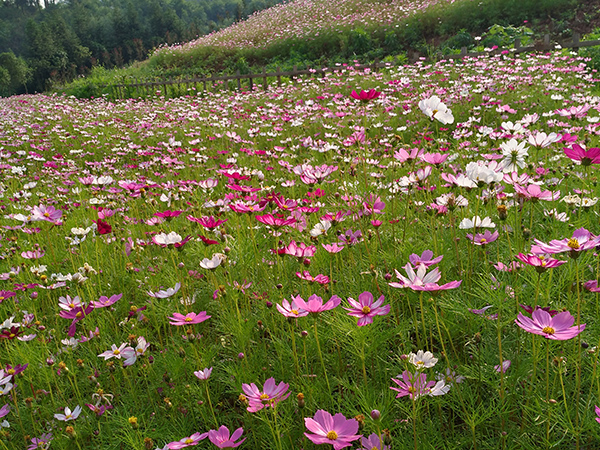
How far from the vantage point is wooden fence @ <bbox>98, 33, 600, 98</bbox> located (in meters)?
7.52

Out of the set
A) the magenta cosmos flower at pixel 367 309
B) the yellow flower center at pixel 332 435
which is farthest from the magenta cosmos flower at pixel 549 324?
the yellow flower center at pixel 332 435

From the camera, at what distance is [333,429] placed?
2.35 feet

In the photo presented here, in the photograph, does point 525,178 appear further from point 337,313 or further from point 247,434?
point 247,434

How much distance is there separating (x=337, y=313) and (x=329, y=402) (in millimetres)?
258

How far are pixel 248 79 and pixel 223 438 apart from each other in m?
11.6

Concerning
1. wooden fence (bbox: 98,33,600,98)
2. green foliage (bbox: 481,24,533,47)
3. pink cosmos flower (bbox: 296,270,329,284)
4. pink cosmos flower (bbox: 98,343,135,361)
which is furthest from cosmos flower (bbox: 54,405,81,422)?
green foliage (bbox: 481,24,533,47)

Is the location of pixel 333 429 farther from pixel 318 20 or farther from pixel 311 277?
pixel 318 20

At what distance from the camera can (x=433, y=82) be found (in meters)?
5.78

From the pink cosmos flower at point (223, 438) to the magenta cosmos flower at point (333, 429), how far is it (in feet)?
0.65

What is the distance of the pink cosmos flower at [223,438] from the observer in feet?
2.67

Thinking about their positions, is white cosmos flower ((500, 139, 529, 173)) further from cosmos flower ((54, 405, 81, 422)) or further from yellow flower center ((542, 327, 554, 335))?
cosmos flower ((54, 405, 81, 422))

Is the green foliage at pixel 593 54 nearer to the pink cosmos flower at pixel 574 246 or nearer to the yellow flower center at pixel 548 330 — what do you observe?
the pink cosmos flower at pixel 574 246

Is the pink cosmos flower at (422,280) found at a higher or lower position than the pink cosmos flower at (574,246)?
lower

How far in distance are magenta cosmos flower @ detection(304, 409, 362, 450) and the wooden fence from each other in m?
7.67
